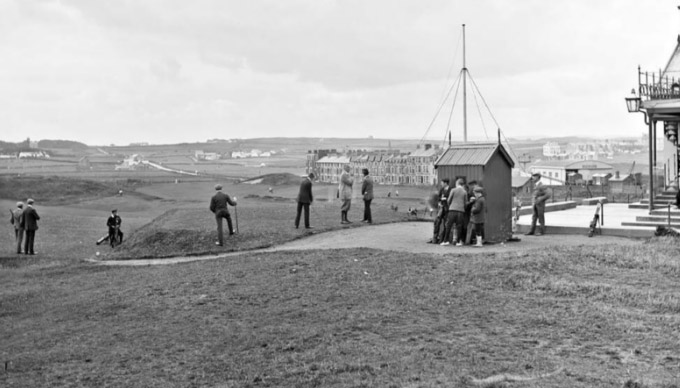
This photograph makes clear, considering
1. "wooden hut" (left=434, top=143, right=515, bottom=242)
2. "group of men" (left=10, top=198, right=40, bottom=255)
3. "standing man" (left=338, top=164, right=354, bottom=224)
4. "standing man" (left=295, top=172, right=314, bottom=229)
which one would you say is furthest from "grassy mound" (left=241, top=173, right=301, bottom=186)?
"wooden hut" (left=434, top=143, right=515, bottom=242)

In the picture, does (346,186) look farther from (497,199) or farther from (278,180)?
(278,180)

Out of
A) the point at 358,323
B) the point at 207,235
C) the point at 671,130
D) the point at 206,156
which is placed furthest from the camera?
the point at 206,156

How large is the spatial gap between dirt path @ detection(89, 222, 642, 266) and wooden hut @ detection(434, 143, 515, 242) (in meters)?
0.76

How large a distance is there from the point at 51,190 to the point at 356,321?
212ft

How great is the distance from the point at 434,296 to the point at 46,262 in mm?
15671

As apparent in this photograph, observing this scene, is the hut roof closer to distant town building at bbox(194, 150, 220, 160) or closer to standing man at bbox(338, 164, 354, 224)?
standing man at bbox(338, 164, 354, 224)

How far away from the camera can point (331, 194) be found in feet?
183

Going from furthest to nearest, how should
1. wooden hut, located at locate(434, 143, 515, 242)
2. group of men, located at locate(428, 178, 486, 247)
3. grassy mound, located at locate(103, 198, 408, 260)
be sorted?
grassy mound, located at locate(103, 198, 408, 260), wooden hut, located at locate(434, 143, 515, 242), group of men, located at locate(428, 178, 486, 247)

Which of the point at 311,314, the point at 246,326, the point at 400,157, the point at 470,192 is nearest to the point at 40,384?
the point at 246,326

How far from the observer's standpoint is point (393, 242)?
2217 cm

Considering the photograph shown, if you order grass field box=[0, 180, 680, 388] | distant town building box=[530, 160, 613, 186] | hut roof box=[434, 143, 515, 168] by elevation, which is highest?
hut roof box=[434, 143, 515, 168]

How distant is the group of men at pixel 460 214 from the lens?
20.8m

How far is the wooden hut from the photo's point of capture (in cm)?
2173

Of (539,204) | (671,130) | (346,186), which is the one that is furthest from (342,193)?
(671,130)
